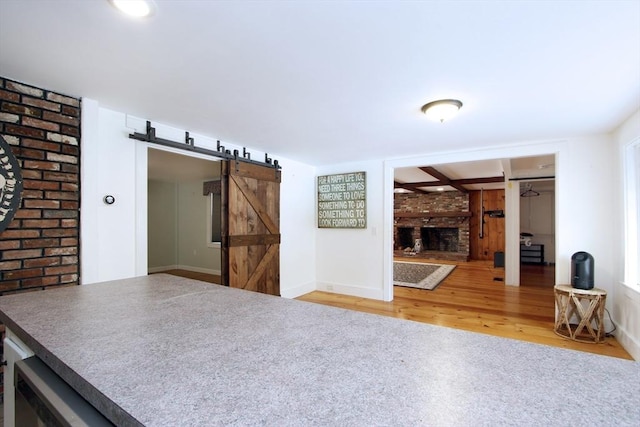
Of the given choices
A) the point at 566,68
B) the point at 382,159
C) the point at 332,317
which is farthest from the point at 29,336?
the point at 382,159

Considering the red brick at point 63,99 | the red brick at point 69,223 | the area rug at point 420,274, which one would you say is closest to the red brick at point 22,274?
the red brick at point 69,223

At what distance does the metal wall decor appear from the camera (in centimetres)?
183

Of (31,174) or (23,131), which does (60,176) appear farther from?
(23,131)

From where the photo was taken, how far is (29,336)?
36.4 inches

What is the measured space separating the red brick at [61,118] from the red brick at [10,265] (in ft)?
3.28

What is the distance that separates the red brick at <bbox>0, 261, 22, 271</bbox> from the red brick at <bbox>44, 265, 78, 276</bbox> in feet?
0.47

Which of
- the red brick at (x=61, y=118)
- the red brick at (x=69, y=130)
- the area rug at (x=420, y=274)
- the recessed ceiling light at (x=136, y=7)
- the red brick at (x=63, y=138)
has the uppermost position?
the recessed ceiling light at (x=136, y=7)

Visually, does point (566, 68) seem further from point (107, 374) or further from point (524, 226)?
point (524, 226)

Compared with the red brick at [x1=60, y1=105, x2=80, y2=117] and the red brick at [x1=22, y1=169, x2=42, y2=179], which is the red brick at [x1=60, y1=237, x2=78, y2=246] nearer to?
the red brick at [x1=22, y1=169, x2=42, y2=179]

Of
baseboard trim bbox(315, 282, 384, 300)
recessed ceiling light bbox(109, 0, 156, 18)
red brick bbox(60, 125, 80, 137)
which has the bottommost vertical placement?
baseboard trim bbox(315, 282, 384, 300)

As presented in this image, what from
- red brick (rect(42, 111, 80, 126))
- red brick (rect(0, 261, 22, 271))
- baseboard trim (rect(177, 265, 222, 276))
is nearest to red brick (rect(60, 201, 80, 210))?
red brick (rect(0, 261, 22, 271))

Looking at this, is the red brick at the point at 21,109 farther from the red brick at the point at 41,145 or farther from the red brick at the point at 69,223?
the red brick at the point at 69,223

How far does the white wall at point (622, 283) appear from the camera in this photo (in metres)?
2.52

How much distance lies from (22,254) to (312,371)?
232 cm
